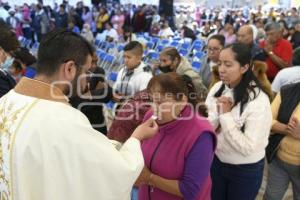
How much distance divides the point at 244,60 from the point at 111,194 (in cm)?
129

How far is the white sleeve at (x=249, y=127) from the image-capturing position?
2.17 meters

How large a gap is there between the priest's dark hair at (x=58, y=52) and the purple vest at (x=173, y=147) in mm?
588

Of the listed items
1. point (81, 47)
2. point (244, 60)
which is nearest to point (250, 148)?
point (244, 60)

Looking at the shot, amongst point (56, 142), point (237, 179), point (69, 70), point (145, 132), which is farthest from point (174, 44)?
point (56, 142)

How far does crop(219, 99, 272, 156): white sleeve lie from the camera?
→ 7.12 ft

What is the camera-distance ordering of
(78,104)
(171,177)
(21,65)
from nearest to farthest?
(171,177)
(78,104)
(21,65)

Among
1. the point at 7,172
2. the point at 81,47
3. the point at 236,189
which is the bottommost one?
the point at 236,189

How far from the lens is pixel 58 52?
1372 millimetres

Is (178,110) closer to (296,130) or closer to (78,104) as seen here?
(296,130)

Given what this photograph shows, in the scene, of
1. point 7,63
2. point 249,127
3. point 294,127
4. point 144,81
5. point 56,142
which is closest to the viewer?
point 56,142

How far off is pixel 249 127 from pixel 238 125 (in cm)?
7

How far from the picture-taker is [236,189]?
2.35 metres

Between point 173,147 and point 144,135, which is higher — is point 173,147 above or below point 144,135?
below

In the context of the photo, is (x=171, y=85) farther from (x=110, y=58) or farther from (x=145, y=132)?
(x=110, y=58)
